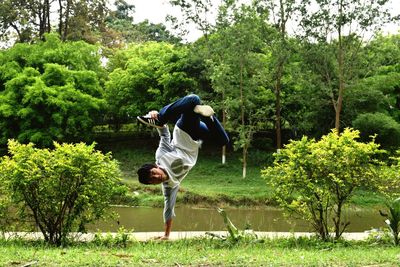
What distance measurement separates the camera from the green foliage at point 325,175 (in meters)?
7.32

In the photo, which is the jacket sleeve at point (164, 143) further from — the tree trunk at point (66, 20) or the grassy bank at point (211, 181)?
the tree trunk at point (66, 20)

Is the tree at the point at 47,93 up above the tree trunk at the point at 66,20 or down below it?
below

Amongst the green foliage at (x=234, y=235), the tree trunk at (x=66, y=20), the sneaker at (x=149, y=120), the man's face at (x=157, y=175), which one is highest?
the tree trunk at (x=66, y=20)

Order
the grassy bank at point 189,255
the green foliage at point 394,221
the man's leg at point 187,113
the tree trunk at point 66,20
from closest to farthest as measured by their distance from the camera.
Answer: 1. the grassy bank at point 189,255
2. the man's leg at point 187,113
3. the green foliage at point 394,221
4. the tree trunk at point 66,20

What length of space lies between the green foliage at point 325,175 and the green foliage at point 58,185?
281cm

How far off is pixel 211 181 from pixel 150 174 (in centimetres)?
1858

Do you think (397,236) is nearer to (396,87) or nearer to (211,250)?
(211,250)

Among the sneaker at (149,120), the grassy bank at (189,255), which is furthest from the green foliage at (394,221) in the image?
the sneaker at (149,120)

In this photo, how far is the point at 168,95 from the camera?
2891 centimetres

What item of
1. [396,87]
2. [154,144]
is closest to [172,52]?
[154,144]

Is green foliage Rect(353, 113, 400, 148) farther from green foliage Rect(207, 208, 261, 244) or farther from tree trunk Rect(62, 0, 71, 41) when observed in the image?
tree trunk Rect(62, 0, 71, 41)

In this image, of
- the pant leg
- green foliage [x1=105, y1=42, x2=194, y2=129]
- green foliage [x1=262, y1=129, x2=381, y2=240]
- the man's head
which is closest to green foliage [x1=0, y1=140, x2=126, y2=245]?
the man's head

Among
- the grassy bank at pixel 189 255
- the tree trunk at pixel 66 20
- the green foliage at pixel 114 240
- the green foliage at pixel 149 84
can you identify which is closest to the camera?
the grassy bank at pixel 189 255

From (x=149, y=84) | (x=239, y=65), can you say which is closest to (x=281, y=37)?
(x=239, y=65)
